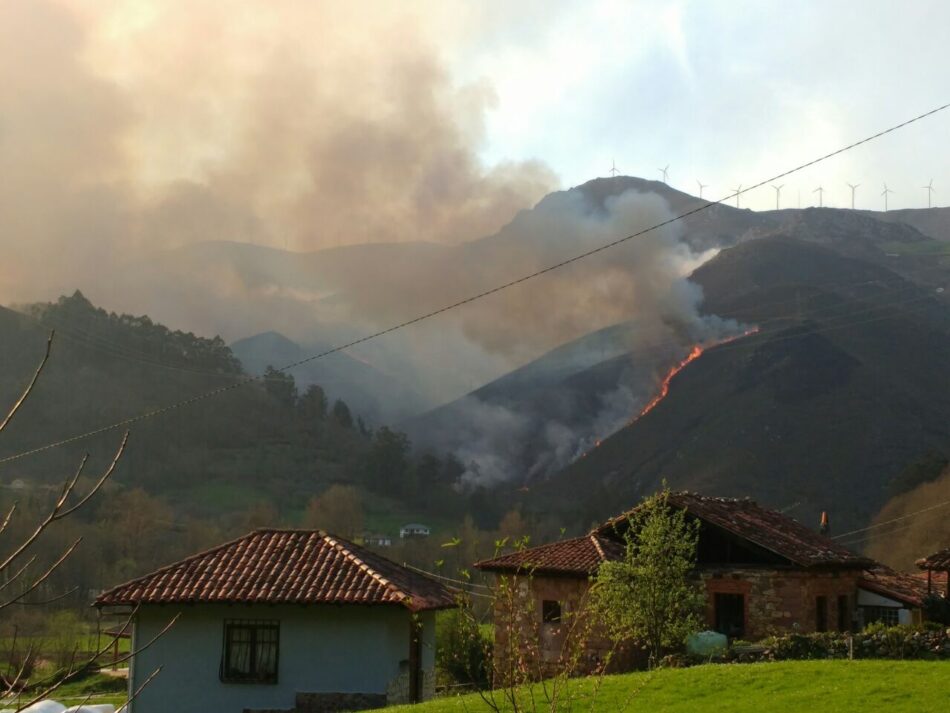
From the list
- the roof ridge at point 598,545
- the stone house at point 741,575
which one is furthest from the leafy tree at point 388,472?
the stone house at point 741,575

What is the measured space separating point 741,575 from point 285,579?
14.5m

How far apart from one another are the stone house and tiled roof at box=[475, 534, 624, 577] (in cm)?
4

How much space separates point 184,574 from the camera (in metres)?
27.2

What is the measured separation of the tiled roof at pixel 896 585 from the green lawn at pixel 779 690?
15260 mm

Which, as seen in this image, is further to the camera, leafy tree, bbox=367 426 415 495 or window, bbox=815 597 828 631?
leafy tree, bbox=367 426 415 495

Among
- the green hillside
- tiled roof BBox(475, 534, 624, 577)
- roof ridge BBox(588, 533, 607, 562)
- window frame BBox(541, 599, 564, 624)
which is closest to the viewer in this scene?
tiled roof BBox(475, 534, 624, 577)

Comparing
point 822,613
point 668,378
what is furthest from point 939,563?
point 668,378

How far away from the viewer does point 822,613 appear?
33562 millimetres

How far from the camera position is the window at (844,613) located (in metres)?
34.3

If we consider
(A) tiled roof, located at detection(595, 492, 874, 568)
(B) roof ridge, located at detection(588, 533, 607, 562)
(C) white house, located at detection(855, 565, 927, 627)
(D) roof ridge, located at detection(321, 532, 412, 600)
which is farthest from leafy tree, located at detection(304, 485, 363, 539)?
(D) roof ridge, located at detection(321, 532, 412, 600)

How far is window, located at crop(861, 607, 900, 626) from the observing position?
36.2m

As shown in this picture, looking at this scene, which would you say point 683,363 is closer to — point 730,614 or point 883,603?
A: point 883,603

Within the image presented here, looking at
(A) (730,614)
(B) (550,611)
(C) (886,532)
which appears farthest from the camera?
(C) (886,532)

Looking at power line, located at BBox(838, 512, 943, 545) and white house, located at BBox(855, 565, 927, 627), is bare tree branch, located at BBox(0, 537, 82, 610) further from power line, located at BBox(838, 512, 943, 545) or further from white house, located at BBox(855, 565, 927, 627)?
power line, located at BBox(838, 512, 943, 545)
